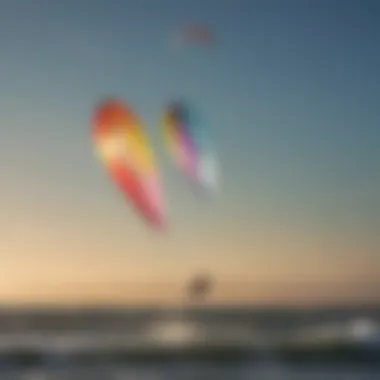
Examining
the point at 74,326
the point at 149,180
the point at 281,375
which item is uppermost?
the point at 149,180

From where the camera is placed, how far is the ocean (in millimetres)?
4020

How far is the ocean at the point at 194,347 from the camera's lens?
4020 mm

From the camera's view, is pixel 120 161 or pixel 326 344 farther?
pixel 326 344

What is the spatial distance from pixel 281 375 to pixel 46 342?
92 centimetres

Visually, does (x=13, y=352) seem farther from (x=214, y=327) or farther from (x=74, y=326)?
(x=214, y=327)

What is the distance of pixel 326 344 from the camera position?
426 cm

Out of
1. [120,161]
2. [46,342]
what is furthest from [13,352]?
[120,161]

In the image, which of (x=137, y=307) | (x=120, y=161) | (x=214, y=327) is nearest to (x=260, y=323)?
(x=214, y=327)

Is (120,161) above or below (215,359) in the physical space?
above

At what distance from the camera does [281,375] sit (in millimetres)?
4094

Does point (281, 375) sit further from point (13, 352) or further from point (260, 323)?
point (13, 352)

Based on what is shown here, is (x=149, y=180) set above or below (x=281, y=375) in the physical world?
above

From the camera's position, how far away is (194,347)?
160 inches

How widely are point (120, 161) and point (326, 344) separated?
1.09 meters
